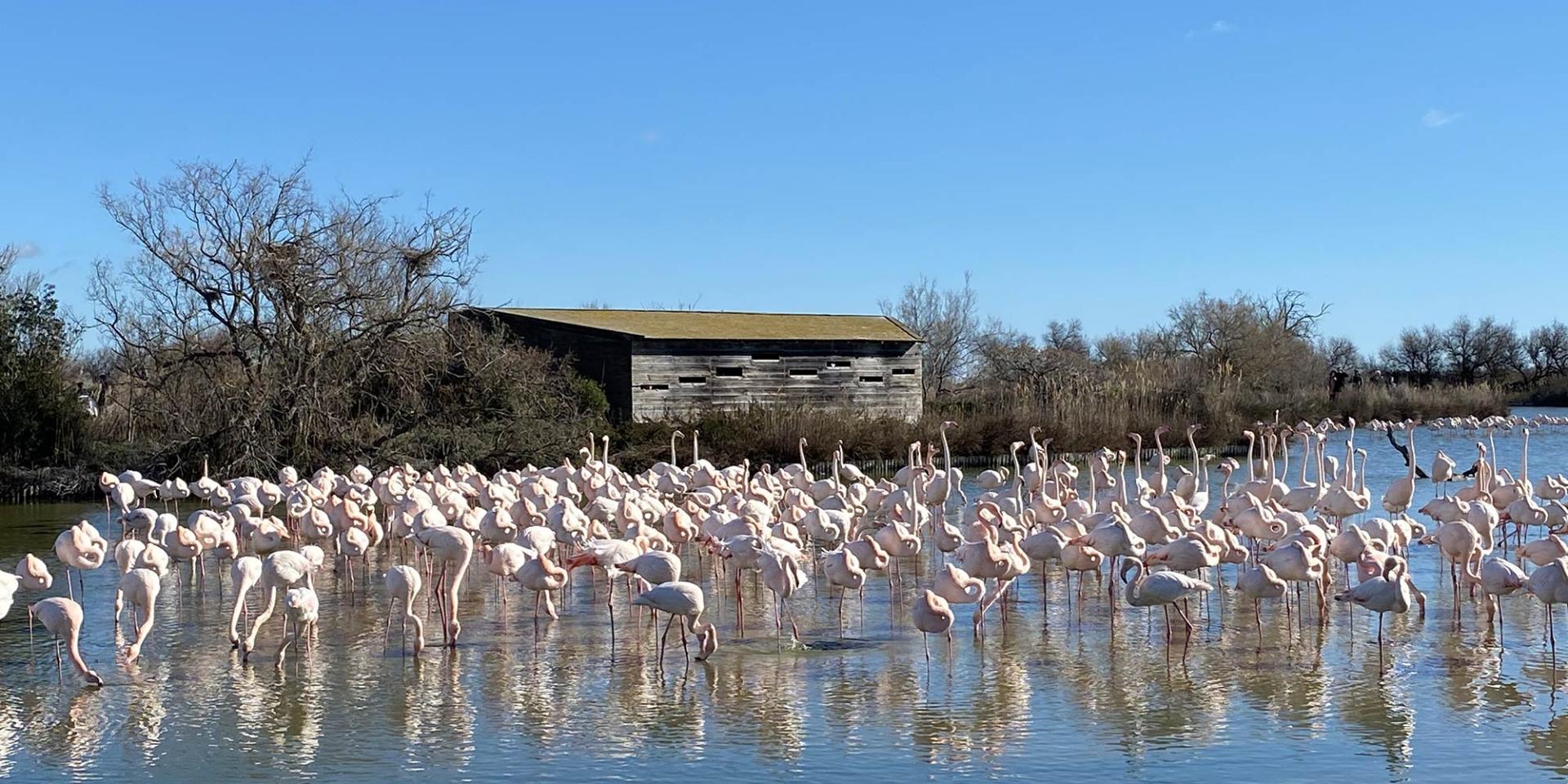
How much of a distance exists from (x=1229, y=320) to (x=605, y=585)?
151ft

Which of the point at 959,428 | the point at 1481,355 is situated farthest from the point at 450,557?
the point at 1481,355

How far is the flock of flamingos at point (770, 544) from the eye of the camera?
952cm

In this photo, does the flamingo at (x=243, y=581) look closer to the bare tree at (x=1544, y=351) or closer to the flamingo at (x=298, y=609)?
the flamingo at (x=298, y=609)

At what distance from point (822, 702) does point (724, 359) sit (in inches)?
894

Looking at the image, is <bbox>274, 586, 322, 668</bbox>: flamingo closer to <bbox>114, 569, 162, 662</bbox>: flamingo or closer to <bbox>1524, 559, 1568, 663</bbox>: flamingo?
<bbox>114, 569, 162, 662</bbox>: flamingo

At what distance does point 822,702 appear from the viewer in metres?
8.34

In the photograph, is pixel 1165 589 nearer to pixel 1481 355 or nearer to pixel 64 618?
pixel 64 618

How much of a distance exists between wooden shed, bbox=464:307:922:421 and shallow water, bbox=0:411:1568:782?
18525 mm

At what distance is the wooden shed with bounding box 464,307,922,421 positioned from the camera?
97.6 feet

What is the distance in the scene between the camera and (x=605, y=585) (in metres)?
12.5

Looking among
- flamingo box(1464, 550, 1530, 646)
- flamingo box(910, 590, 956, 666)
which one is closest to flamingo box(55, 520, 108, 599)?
flamingo box(910, 590, 956, 666)

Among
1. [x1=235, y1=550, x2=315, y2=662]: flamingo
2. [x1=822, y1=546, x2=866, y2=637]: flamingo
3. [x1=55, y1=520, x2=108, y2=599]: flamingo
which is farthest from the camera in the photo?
[x1=55, y1=520, x2=108, y2=599]: flamingo

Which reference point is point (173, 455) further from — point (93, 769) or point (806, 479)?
point (93, 769)

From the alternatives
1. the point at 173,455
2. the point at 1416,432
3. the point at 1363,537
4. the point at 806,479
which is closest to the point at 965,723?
the point at 1363,537
